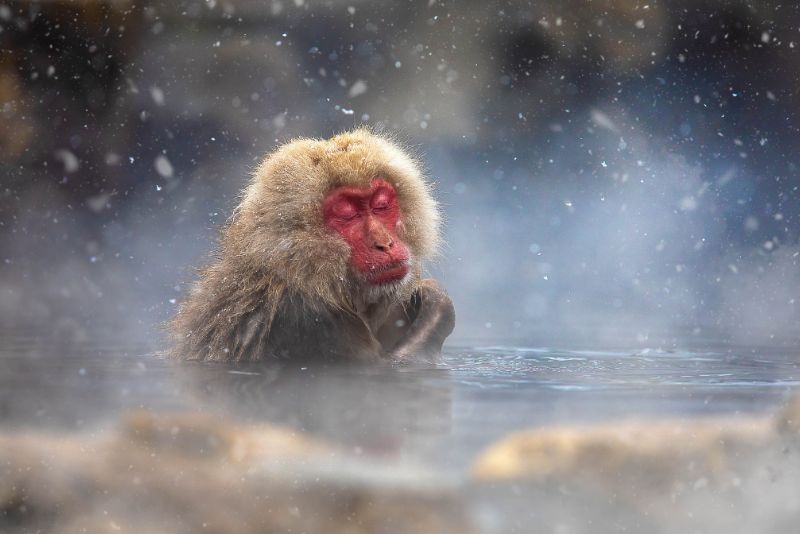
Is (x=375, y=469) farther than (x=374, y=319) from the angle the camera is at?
No

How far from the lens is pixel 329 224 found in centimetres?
330

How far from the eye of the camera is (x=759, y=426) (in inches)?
76.8

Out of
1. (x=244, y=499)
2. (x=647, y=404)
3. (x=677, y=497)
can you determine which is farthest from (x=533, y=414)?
(x=244, y=499)

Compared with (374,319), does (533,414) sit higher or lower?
lower

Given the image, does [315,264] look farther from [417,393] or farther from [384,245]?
[417,393]

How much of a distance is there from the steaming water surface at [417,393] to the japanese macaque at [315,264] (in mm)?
150

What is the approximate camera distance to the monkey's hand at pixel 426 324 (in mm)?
3490

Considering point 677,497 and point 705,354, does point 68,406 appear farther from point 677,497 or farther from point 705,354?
point 705,354

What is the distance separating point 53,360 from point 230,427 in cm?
202

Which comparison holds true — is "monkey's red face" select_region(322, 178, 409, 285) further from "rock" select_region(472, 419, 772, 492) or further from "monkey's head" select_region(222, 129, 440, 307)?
"rock" select_region(472, 419, 772, 492)

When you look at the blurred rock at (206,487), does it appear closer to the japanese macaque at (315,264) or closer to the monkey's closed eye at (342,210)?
the japanese macaque at (315,264)

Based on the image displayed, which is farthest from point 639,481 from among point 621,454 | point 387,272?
point 387,272

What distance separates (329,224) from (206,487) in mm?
1702

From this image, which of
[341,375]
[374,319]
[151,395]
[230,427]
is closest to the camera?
[230,427]
